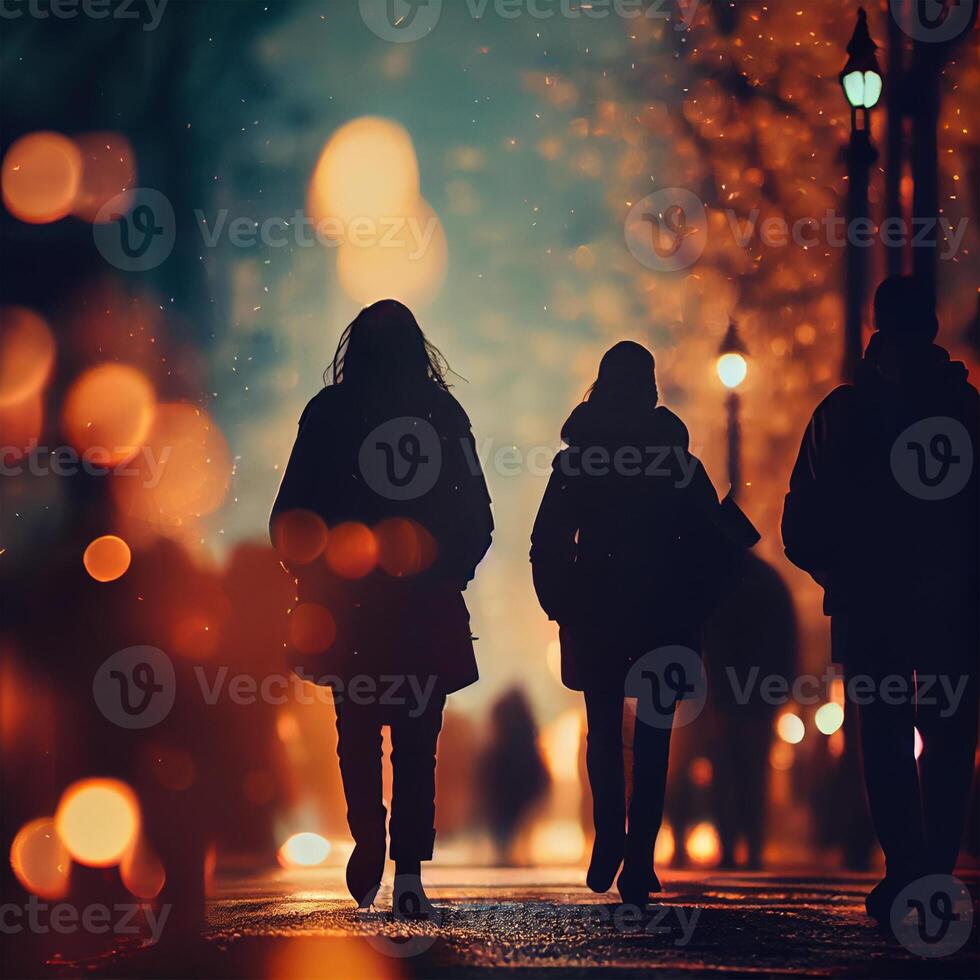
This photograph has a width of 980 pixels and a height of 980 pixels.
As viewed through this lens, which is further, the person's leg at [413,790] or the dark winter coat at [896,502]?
the person's leg at [413,790]

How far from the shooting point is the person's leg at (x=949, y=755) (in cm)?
513

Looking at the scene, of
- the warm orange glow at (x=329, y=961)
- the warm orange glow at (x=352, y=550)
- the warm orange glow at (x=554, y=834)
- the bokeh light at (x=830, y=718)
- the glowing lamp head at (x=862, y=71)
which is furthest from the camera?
the warm orange glow at (x=554, y=834)

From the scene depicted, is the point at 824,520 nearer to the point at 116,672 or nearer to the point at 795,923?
the point at 795,923

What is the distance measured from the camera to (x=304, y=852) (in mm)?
17594

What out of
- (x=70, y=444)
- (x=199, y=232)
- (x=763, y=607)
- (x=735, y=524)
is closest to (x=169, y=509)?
(x=70, y=444)

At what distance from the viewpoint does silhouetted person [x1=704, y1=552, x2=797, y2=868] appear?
1509 cm

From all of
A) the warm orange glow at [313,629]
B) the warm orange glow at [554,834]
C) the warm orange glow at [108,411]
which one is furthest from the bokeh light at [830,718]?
the warm orange glow at [554,834]

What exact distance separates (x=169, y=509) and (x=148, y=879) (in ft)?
10.5

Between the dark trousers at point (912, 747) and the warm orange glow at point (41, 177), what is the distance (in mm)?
7912

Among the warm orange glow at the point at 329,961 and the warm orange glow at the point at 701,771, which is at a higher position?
the warm orange glow at the point at 329,961

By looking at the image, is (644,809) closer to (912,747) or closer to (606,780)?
(606,780)

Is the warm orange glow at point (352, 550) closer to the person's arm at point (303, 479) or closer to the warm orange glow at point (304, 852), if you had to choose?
the person's arm at point (303, 479)

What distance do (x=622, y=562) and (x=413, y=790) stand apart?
122 centimetres

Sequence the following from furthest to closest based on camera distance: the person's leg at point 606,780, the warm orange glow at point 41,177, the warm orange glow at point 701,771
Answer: the warm orange glow at point 701,771, the warm orange glow at point 41,177, the person's leg at point 606,780
